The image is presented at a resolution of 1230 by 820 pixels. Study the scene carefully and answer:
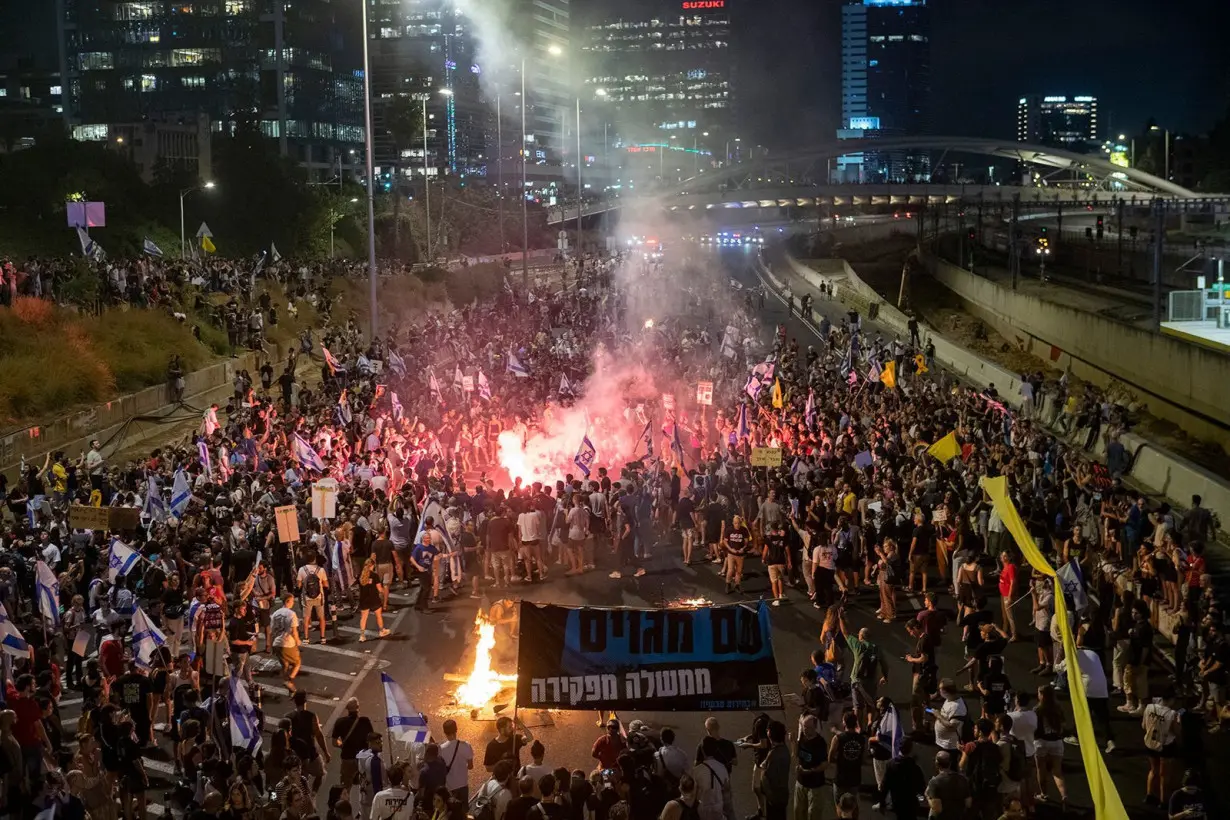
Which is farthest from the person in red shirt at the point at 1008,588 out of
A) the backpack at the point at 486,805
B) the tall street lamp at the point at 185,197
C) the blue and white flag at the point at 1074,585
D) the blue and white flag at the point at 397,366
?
the tall street lamp at the point at 185,197

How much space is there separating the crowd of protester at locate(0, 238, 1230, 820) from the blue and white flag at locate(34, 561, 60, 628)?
3.0 inches

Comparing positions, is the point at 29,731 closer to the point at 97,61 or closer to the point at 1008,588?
the point at 1008,588

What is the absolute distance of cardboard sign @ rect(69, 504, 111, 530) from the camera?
14.1 meters

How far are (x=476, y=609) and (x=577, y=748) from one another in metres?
4.83

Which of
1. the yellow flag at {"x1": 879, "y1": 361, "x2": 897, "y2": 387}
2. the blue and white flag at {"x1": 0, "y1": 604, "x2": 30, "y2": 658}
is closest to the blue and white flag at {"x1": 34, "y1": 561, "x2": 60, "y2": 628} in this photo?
the blue and white flag at {"x1": 0, "y1": 604, "x2": 30, "y2": 658}

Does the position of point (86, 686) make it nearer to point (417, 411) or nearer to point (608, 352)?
point (417, 411)

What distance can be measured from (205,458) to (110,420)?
8.75 m

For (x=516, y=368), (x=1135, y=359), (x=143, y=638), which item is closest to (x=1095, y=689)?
(x=143, y=638)

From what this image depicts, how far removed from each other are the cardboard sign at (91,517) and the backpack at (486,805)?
742 centimetres

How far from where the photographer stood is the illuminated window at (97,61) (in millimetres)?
116875

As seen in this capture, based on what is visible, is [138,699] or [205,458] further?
[205,458]

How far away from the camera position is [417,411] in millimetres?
26203

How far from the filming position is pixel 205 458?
19.5m

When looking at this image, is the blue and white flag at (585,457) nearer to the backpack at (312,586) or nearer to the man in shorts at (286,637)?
the backpack at (312,586)
